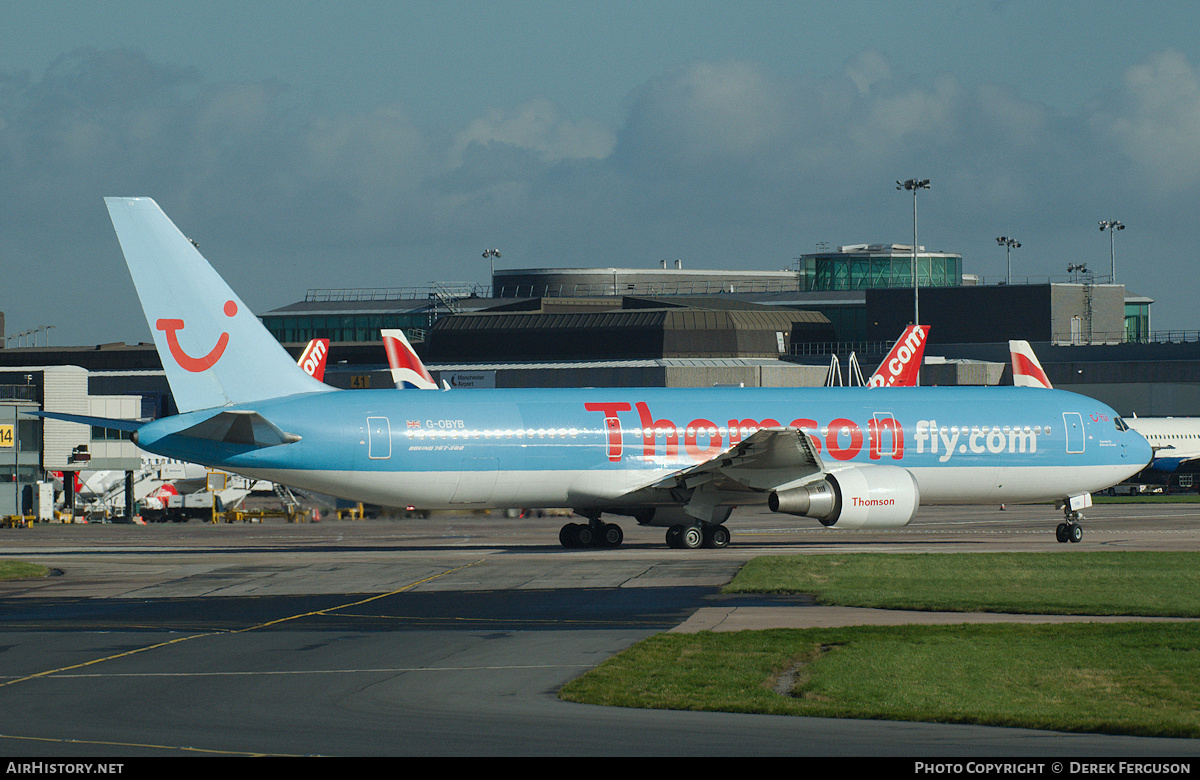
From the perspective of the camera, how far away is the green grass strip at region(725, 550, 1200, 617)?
25.5m

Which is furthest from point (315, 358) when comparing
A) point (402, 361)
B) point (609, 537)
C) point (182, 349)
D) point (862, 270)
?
point (862, 270)

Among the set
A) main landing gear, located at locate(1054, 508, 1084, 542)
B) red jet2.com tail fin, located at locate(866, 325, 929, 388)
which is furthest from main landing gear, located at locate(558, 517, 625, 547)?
red jet2.com tail fin, located at locate(866, 325, 929, 388)

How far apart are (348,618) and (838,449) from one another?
64.9 feet

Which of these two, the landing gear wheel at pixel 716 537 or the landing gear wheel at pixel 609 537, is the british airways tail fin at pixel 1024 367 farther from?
the landing gear wheel at pixel 609 537

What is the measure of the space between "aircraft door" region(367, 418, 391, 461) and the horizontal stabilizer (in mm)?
2522

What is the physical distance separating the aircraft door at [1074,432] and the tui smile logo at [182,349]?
25.4m

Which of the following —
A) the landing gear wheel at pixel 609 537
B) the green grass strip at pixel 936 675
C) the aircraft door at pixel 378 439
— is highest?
the aircraft door at pixel 378 439

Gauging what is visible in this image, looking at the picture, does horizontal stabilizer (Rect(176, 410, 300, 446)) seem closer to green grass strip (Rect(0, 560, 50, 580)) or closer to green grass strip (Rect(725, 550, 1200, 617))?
green grass strip (Rect(0, 560, 50, 580))

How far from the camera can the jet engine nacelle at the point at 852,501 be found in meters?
38.0

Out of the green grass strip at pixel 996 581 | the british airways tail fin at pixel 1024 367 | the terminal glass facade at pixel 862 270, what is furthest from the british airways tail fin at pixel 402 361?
the terminal glass facade at pixel 862 270

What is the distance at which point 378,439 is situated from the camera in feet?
125

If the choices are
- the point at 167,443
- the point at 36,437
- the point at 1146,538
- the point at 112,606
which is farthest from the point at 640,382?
the point at 112,606

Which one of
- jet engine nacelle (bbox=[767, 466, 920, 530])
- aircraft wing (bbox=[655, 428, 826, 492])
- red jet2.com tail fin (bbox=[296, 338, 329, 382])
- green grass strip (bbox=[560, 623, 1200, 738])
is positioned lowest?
green grass strip (bbox=[560, 623, 1200, 738])

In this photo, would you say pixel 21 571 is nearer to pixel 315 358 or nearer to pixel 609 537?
pixel 609 537
